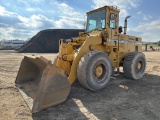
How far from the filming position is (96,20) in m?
7.35

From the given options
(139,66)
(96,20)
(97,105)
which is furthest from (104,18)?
(97,105)

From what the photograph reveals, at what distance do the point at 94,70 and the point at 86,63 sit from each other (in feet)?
1.73

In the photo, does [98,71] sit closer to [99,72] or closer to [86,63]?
[99,72]

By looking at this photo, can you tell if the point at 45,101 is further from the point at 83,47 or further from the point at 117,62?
the point at 117,62

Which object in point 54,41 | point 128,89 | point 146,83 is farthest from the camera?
point 54,41

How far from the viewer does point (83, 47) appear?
6000 millimetres

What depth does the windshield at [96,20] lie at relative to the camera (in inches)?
277

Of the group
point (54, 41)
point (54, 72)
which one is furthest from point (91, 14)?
point (54, 41)

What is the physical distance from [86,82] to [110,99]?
0.82 m

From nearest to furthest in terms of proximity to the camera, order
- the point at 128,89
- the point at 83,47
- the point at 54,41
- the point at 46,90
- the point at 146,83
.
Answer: the point at 46,90 → the point at 83,47 → the point at 128,89 → the point at 146,83 → the point at 54,41

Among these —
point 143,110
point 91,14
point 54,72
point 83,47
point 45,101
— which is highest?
point 91,14

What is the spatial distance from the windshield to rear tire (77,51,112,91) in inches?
60.5

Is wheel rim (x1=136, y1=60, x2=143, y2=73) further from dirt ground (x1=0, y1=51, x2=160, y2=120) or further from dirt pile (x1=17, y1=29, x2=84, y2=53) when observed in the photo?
dirt pile (x1=17, y1=29, x2=84, y2=53)

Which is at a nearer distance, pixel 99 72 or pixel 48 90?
pixel 48 90
